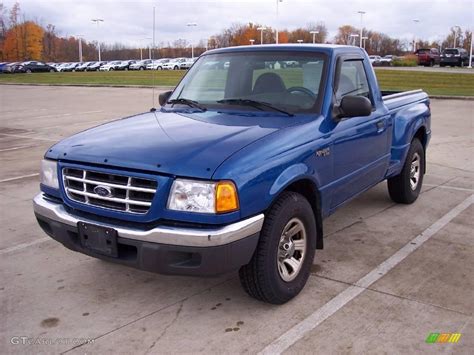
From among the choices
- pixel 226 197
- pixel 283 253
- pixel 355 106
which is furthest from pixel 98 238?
pixel 355 106

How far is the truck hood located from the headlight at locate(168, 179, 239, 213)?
0.06 metres

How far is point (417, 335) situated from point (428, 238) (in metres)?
1.99

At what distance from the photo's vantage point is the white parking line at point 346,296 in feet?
10.6

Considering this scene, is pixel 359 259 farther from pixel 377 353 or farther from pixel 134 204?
pixel 134 204

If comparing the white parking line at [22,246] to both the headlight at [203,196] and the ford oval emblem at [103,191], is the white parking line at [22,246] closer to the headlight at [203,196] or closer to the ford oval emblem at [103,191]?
the ford oval emblem at [103,191]

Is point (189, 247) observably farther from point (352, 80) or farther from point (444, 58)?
point (444, 58)

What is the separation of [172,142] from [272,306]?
137 centimetres

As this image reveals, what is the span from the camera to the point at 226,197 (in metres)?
3.10

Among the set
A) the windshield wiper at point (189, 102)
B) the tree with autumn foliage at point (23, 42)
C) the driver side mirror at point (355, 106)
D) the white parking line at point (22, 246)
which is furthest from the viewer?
the tree with autumn foliage at point (23, 42)

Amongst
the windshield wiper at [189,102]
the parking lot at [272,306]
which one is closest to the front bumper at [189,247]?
the parking lot at [272,306]

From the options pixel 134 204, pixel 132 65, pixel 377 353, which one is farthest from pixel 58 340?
pixel 132 65

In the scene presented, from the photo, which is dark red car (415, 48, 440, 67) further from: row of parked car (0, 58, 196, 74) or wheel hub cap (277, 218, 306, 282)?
wheel hub cap (277, 218, 306, 282)

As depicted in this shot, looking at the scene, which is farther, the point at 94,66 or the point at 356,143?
the point at 94,66

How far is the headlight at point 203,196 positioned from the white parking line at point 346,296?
901mm
